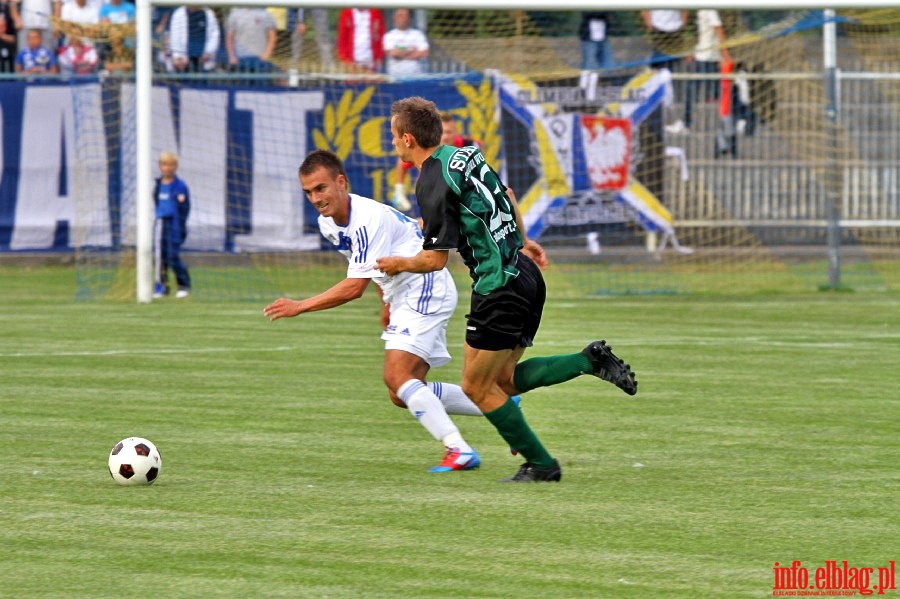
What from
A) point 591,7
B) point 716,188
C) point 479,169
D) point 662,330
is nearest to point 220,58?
point 591,7

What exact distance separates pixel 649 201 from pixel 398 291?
1424cm

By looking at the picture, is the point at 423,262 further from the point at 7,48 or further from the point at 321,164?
the point at 7,48

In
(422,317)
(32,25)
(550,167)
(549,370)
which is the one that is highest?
(32,25)

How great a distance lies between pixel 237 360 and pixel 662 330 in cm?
469

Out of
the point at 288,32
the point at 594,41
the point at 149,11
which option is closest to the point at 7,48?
the point at 288,32

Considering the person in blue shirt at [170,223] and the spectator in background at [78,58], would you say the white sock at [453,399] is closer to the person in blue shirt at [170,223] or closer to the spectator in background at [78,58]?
the person in blue shirt at [170,223]

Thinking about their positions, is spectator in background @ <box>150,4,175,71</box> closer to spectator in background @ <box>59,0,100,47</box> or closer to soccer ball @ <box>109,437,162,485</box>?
spectator in background @ <box>59,0,100,47</box>

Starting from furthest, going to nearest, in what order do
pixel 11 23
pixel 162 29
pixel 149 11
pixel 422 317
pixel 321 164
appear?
pixel 11 23
pixel 162 29
pixel 149 11
pixel 422 317
pixel 321 164

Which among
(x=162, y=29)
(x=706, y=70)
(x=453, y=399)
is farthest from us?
(x=706, y=70)

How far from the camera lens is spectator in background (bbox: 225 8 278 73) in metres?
22.2

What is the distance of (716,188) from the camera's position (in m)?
22.9

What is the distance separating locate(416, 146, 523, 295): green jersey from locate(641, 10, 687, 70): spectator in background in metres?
16.0

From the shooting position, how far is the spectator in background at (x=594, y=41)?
23.9m

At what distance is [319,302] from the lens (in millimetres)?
7754
